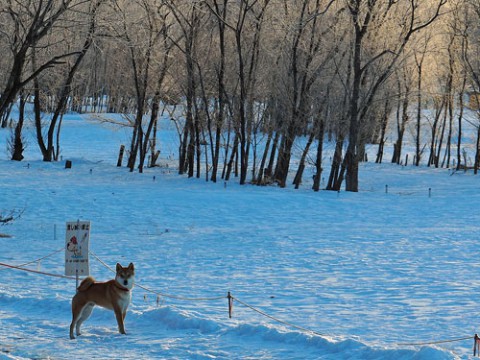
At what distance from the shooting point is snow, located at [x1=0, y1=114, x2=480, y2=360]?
927 centimetres

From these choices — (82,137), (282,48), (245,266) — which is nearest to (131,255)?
(245,266)

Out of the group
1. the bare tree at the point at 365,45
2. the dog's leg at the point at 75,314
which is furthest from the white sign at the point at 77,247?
the bare tree at the point at 365,45

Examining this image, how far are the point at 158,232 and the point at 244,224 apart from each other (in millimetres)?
2652

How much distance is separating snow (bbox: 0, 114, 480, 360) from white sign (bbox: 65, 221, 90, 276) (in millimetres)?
701

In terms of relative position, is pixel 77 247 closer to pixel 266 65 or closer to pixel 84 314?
pixel 84 314

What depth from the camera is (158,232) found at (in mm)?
20656

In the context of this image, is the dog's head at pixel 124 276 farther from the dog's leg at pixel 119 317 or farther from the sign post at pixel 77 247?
the sign post at pixel 77 247

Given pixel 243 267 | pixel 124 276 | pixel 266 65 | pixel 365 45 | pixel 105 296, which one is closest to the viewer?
pixel 124 276

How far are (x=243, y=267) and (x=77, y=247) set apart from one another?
18.3ft

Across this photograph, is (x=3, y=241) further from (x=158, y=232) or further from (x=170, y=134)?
(x=170, y=134)

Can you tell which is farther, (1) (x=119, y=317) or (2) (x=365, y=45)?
(2) (x=365, y=45)

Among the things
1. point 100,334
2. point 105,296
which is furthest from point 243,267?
point 105,296

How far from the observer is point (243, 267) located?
15930mm

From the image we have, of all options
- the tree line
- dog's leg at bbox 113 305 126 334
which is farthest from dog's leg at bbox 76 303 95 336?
the tree line
